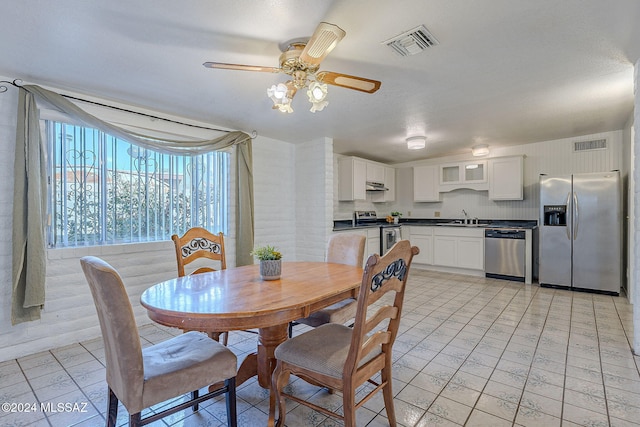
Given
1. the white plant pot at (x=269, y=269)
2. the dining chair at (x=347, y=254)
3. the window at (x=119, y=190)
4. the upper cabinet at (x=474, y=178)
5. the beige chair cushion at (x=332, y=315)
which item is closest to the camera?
the white plant pot at (x=269, y=269)

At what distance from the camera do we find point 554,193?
14.4ft

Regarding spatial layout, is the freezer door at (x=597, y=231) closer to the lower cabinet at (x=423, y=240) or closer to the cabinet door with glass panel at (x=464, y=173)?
the cabinet door with glass panel at (x=464, y=173)

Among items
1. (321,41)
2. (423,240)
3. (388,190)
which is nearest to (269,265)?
(321,41)

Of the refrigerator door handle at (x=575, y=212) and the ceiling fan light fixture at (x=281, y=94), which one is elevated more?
the ceiling fan light fixture at (x=281, y=94)

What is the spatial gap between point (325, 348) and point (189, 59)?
83.3 inches

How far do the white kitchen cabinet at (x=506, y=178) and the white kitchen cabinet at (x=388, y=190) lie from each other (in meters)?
1.84

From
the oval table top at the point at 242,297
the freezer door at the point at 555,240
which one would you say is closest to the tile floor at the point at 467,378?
the oval table top at the point at 242,297

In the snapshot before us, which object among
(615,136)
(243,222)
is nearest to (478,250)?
(615,136)

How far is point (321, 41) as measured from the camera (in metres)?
1.60

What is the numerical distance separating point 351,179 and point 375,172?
0.80 metres

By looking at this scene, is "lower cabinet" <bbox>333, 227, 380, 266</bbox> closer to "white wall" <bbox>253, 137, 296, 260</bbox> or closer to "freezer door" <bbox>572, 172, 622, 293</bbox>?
"white wall" <bbox>253, 137, 296, 260</bbox>

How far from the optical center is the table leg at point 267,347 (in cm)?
188

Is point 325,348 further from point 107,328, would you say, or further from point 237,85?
point 237,85

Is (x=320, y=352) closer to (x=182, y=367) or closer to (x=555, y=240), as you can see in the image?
(x=182, y=367)
